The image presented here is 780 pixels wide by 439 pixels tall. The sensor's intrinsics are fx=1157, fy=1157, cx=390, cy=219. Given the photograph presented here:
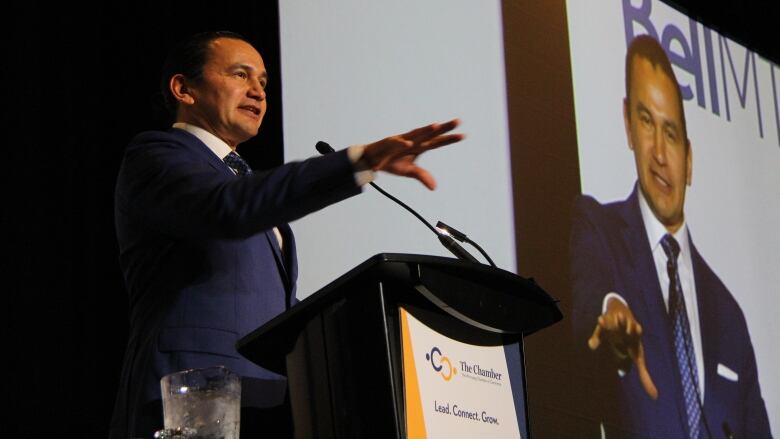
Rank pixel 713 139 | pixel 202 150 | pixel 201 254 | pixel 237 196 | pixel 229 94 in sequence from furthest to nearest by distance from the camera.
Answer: pixel 713 139 < pixel 229 94 < pixel 202 150 < pixel 201 254 < pixel 237 196

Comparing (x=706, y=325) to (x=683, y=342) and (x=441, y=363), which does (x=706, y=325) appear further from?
(x=441, y=363)

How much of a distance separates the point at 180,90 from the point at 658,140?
6.11 feet

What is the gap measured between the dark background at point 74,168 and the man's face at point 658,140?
49.8 inches

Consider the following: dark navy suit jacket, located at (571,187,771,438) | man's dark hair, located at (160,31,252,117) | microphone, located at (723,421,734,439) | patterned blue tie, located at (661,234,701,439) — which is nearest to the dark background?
man's dark hair, located at (160,31,252,117)

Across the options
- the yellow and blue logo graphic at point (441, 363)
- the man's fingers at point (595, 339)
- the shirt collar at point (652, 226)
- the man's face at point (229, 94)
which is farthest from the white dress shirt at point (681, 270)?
the yellow and blue logo graphic at point (441, 363)

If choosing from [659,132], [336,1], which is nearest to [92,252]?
[336,1]

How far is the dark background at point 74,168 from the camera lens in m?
2.58

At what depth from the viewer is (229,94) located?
2.19m

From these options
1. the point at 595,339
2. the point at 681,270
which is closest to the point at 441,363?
the point at 595,339

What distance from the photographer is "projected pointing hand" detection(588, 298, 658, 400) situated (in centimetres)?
317

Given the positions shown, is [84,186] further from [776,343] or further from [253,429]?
[776,343]

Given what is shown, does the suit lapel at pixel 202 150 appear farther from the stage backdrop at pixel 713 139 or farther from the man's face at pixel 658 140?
the man's face at pixel 658 140

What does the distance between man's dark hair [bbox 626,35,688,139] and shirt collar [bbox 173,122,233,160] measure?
5.88 feet

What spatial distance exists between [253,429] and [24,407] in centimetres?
94
